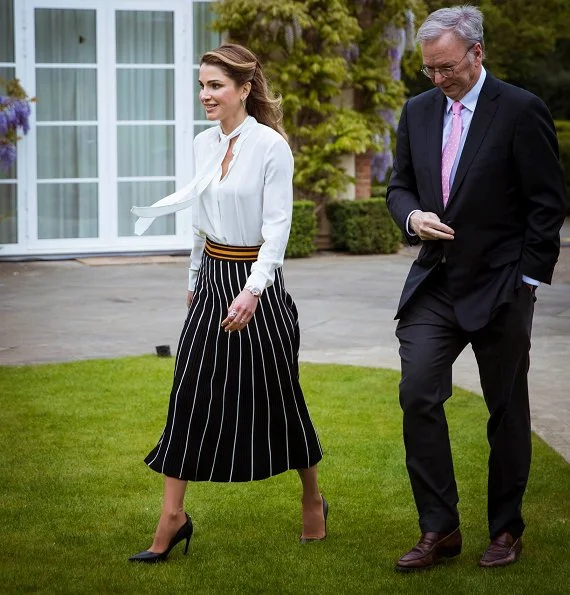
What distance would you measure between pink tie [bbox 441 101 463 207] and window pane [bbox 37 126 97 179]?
10.5 meters

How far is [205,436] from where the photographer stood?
442 centimetres

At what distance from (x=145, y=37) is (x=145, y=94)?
65 centimetres

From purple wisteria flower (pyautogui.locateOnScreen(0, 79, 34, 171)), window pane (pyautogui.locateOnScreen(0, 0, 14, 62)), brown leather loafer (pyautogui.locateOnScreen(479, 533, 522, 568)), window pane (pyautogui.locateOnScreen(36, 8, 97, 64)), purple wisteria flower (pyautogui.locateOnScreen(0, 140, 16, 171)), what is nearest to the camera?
brown leather loafer (pyautogui.locateOnScreen(479, 533, 522, 568))

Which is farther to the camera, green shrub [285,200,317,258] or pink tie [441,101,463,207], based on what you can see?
green shrub [285,200,317,258]

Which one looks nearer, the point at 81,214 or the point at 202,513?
the point at 202,513

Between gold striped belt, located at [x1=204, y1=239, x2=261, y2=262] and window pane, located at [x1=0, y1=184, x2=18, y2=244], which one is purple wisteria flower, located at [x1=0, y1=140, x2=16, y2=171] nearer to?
window pane, located at [x1=0, y1=184, x2=18, y2=244]

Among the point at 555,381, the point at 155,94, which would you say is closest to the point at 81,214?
the point at 155,94

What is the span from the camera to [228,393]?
14.5ft

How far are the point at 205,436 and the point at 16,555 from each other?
82cm

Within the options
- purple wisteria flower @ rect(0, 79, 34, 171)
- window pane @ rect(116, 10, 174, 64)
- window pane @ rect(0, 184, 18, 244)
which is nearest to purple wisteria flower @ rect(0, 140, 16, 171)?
purple wisteria flower @ rect(0, 79, 34, 171)

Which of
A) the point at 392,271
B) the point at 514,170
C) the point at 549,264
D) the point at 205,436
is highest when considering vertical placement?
the point at 514,170

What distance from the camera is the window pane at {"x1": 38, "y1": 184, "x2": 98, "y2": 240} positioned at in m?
14.2

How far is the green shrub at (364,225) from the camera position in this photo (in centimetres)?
1471

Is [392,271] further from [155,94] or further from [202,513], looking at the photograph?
[202,513]
